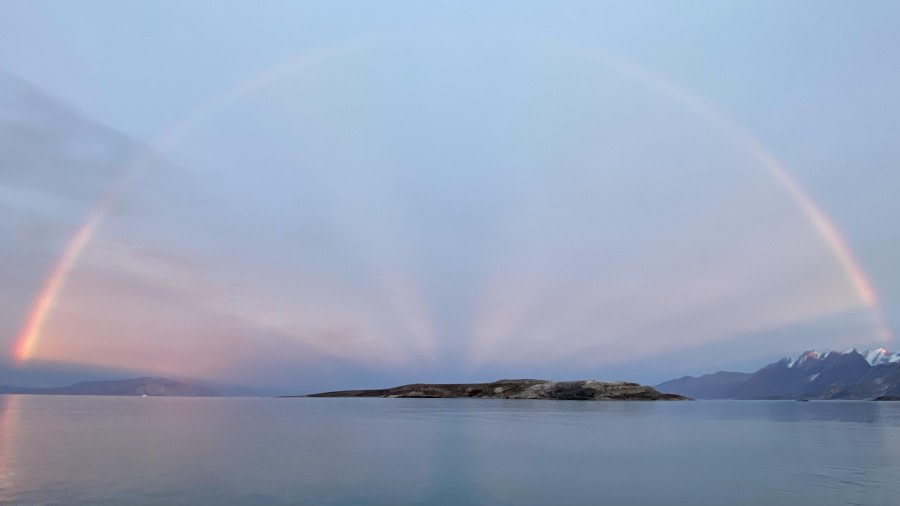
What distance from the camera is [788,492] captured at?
3831 cm

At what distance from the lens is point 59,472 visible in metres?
41.8

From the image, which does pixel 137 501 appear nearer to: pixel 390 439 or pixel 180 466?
pixel 180 466

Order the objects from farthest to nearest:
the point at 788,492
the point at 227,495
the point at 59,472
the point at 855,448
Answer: the point at 855,448
the point at 59,472
the point at 788,492
the point at 227,495

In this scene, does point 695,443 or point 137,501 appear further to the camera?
point 695,443

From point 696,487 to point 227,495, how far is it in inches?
1267

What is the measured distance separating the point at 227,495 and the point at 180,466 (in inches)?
615

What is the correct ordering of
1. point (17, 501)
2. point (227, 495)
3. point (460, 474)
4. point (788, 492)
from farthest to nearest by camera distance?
point (460, 474) < point (788, 492) < point (227, 495) < point (17, 501)

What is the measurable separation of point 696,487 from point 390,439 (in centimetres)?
4411

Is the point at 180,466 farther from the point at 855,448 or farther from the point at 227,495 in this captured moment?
the point at 855,448

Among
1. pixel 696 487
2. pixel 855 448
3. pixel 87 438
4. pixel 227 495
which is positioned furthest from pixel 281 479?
pixel 855 448

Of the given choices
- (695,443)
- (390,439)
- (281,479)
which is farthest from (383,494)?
(695,443)

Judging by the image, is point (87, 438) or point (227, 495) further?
point (87, 438)

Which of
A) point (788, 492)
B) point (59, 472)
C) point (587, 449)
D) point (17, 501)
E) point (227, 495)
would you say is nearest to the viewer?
point (17, 501)

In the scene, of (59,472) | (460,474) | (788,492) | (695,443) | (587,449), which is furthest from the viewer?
(695,443)
